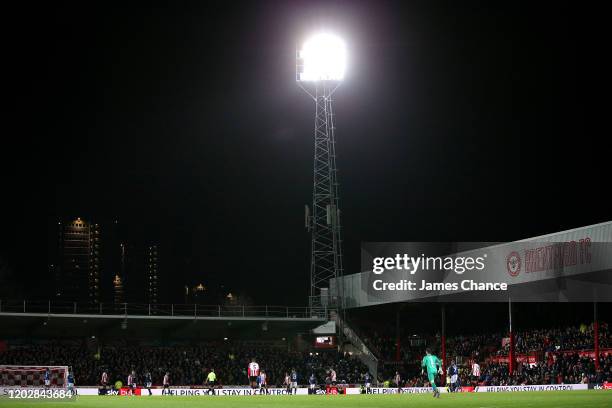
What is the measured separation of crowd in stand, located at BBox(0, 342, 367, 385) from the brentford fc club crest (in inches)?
584

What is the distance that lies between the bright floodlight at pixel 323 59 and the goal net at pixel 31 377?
89.2 feet

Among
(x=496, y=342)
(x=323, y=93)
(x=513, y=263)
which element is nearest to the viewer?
(x=513, y=263)

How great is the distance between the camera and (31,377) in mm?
39062

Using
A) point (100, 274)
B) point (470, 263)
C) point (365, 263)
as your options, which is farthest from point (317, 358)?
point (100, 274)

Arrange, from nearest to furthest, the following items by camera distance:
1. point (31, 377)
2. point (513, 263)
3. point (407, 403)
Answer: point (407, 403), point (31, 377), point (513, 263)

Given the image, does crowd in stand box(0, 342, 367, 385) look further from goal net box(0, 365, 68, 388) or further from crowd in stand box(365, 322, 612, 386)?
goal net box(0, 365, 68, 388)

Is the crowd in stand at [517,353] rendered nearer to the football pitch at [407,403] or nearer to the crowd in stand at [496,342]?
the crowd in stand at [496,342]

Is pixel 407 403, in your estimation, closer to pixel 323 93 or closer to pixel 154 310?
pixel 323 93

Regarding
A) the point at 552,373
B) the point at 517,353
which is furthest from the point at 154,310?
the point at 552,373

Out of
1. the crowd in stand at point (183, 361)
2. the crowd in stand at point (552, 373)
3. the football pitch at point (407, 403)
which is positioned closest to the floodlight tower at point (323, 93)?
the crowd in stand at point (183, 361)

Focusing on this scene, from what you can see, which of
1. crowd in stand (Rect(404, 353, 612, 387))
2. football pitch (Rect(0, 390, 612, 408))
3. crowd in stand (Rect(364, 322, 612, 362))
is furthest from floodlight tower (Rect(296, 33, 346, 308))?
football pitch (Rect(0, 390, 612, 408))

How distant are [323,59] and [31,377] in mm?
29498

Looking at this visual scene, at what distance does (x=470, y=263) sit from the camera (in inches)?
2266

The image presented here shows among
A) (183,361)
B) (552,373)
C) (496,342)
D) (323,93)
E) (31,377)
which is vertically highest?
(323,93)
